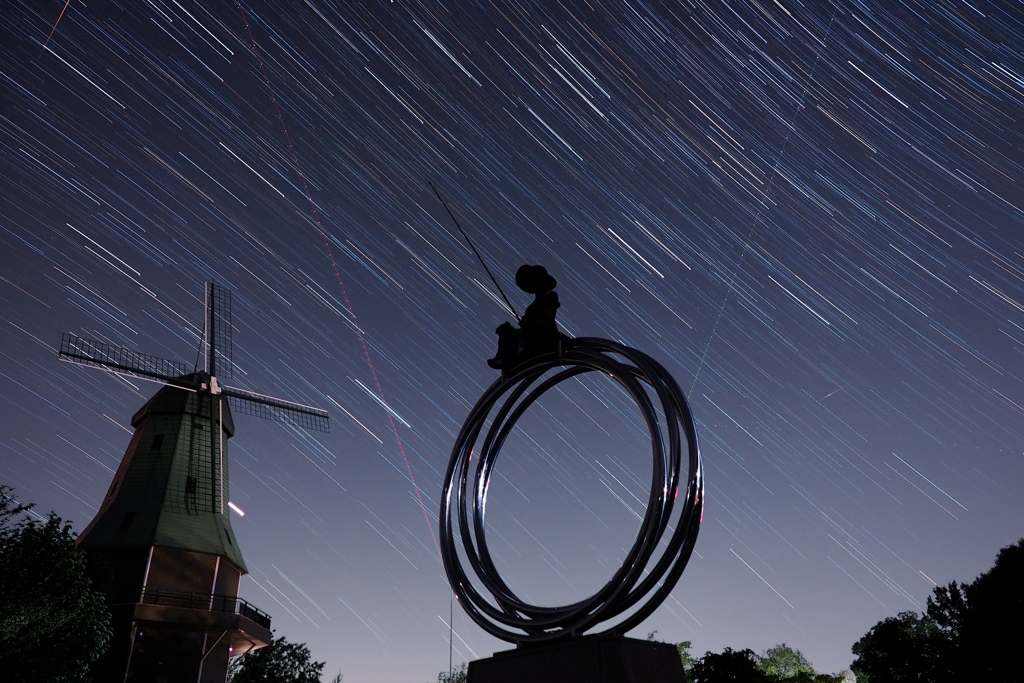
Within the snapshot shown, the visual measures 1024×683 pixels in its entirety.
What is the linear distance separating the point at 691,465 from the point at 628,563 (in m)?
1.05

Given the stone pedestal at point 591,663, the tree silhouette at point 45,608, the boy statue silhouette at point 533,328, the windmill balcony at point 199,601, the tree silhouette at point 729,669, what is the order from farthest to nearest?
the windmill balcony at point 199,601
the tree silhouette at point 729,669
the tree silhouette at point 45,608
the boy statue silhouette at point 533,328
the stone pedestal at point 591,663

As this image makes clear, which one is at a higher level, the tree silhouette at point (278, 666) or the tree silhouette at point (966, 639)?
the tree silhouette at point (966, 639)

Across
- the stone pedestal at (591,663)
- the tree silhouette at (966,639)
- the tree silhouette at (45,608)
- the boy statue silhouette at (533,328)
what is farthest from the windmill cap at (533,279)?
the tree silhouette at (966,639)

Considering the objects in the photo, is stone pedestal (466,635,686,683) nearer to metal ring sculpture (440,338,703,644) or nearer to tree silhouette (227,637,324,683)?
metal ring sculpture (440,338,703,644)

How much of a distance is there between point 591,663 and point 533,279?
4.17 m

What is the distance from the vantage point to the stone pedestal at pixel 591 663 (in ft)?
21.0

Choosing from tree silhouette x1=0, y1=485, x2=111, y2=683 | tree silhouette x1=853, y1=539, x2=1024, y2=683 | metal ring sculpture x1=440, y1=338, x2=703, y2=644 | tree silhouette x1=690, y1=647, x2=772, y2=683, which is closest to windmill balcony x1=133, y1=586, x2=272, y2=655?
tree silhouette x1=0, y1=485, x2=111, y2=683

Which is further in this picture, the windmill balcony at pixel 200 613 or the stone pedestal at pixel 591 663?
the windmill balcony at pixel 200 613

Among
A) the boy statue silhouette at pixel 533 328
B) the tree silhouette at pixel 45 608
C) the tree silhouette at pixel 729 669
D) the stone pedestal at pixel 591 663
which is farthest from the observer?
the tree silhouette at pixel 729 669

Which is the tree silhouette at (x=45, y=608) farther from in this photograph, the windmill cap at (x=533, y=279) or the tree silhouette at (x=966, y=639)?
the tree silhouette at (x=966, y=639)

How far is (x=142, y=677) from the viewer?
100 feet

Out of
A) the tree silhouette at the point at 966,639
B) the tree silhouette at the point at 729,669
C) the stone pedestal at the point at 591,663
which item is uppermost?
the tree silhouette at the point at 966,639

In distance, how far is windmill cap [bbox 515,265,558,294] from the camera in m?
8.70

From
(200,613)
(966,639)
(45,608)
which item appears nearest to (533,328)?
(45,608)
